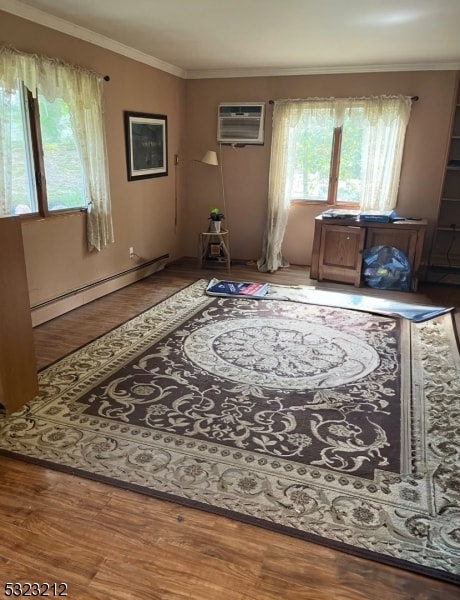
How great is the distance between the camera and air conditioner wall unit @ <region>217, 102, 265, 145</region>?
562 cm

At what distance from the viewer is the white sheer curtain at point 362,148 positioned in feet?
16.7

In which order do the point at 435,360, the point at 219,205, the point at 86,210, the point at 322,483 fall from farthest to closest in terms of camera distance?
1. the point at 219,205
2. the point at 86,210
3. the point at 435,360
4. the point at 322,483

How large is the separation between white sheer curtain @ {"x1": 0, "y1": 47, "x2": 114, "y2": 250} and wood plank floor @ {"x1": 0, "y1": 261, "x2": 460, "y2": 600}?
2368mm

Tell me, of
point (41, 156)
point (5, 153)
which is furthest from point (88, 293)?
point (5, 153)

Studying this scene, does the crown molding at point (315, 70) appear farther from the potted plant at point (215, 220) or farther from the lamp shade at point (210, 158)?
the potted plant at point (215, 220)

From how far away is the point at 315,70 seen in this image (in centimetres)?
526

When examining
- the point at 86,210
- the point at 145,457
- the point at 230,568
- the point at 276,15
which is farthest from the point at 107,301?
the point at 230,568

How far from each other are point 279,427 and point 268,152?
417cm

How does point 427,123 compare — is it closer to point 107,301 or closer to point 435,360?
point 435,360

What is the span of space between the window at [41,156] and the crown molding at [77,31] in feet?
1.69

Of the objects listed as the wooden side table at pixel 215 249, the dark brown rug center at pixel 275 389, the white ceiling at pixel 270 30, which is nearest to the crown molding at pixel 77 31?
the white ceiling at pixel 270 30

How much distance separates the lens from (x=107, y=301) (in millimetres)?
4496

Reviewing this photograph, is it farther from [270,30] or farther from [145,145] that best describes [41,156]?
[270,30]

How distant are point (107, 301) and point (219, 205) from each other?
7.73 ft
